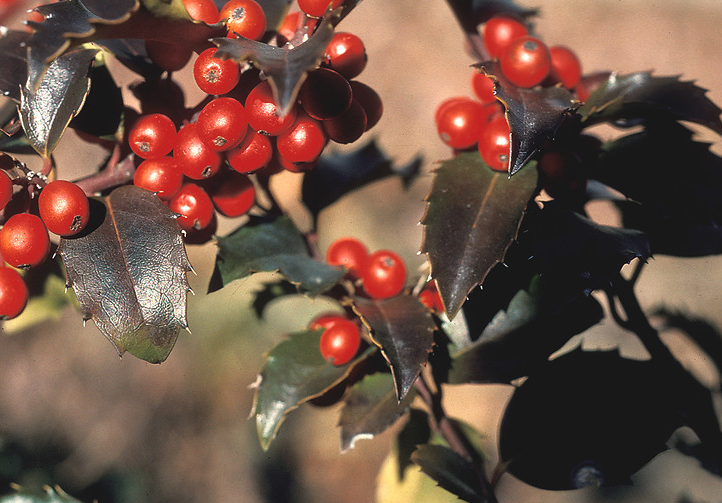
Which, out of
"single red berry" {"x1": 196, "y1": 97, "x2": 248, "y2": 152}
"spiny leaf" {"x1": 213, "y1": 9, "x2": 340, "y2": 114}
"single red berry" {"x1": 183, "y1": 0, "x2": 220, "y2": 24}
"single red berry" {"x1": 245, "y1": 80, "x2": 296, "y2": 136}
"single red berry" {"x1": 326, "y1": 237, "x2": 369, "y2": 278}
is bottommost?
"single red berry" {"x1": 326, "y1": 237, "x2": 369, "y2": 278}

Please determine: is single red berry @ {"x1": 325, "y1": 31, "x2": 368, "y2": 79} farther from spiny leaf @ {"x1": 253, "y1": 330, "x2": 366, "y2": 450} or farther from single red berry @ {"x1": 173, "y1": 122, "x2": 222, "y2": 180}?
spiny leaf @ {"x1": 253, "y1": 330, "x2": 366, "y2": 450}

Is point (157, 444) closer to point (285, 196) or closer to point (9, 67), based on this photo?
point (285, 196)

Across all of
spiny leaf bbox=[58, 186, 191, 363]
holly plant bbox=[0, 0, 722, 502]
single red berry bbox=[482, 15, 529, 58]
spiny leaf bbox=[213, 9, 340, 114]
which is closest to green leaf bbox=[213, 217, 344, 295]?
holly plant bbox=[0, 0, 722, 502]

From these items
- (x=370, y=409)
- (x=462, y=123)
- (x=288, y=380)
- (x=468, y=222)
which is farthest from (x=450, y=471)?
(x=462, y=123)

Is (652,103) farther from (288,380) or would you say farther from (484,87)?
(288,380)

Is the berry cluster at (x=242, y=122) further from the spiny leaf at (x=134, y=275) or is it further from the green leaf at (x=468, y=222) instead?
the green leaf at (x=468, y=222)

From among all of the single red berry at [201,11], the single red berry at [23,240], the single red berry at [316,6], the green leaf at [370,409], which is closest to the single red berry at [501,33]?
the single red berry at [316,6]
